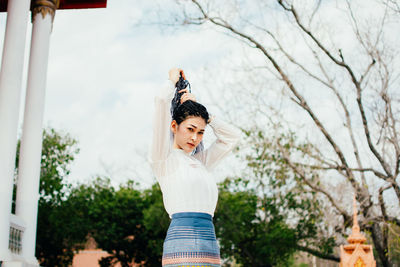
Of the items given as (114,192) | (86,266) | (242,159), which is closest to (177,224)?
(242,159)

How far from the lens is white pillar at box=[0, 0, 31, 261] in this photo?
21.4ft

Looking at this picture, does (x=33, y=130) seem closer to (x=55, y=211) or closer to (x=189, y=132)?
(x=189, y=132)

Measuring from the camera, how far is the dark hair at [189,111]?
292cm

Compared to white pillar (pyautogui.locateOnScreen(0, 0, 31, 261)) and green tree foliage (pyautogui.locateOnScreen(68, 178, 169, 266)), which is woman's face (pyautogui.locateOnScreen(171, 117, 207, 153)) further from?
green tree foliage (pyautogui.locateOnScreen(68, 178, 169, 266))

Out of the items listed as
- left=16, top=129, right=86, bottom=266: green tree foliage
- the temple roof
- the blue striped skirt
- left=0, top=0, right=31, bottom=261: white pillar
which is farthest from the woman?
left=16, top=129, right=86, bottom=266: green tree foliage

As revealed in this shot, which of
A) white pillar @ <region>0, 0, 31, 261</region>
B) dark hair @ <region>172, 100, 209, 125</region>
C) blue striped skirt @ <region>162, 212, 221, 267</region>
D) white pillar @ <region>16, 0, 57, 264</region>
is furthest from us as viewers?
white pillar @ <region>16, 0, 57, 264</region>

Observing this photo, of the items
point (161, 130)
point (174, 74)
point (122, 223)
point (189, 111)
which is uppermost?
point (122, 223)

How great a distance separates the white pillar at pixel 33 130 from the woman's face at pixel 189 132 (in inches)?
211

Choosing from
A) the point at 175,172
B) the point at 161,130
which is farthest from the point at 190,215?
the point at 161,130

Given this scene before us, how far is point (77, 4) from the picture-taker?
959 cm

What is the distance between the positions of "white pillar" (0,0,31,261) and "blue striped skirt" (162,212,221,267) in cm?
461

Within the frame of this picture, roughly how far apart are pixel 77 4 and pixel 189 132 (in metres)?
7.56

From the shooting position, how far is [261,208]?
51.1ft

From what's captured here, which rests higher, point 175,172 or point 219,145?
point 219,145
